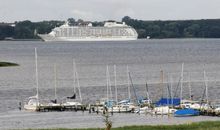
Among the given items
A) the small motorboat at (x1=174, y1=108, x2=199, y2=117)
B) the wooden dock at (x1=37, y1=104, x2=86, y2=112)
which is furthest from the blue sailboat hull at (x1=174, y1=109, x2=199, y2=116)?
the wooden dock at (x1=37, y1=104, x2=86, y2=112)

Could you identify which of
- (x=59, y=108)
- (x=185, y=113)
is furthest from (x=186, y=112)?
(x=59, y=108)

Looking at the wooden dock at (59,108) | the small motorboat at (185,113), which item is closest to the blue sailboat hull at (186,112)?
the small motorboat at (185,113)

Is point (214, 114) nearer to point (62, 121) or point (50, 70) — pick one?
point (62, 121)

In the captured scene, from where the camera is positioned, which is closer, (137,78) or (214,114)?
(214,114)

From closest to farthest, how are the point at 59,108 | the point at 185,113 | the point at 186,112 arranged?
the point at 185,113
the point at 186,112
the point at 59,108

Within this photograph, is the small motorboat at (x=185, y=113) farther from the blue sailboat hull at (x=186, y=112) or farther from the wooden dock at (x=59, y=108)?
the wooden dock at (x=59, y=108)

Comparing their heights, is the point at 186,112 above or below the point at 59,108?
above

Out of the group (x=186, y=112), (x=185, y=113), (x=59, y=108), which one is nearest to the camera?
(x=185, y=113)

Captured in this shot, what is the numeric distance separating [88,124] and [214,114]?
12799 millimetres

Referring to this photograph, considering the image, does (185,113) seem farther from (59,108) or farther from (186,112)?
(59,108)

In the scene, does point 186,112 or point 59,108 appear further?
point 59,108

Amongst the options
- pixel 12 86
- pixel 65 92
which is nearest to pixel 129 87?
pixel 65 92

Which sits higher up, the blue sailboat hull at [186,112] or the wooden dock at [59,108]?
the blue sailboat hull at [186,112]

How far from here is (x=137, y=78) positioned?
123750mm
